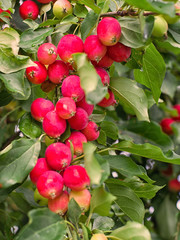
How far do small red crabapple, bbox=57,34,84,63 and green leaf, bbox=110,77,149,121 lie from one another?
0.13m

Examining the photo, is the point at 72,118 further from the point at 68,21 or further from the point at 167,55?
the point at 167,55

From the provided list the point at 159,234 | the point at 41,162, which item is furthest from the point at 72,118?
the point at 159,234

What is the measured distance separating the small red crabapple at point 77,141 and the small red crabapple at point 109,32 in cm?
21

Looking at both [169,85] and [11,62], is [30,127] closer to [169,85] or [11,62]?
[11,62]

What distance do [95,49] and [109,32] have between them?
5 cm

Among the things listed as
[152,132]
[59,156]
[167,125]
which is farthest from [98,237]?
[167,125]

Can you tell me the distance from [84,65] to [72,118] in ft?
0.55

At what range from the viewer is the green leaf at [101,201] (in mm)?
651

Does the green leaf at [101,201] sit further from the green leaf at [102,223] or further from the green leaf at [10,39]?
the green leaf at [10,39]

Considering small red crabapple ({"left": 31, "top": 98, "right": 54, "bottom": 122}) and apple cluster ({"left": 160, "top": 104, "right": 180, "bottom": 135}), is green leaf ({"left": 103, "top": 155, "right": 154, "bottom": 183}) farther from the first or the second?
apple cluster ({"left": 160, "top": 104, "right": 180, "bottom": 135})

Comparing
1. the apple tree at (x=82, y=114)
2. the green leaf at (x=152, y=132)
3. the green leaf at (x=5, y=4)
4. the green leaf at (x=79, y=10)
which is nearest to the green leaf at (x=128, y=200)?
the apple tree at (x=82, y=114)

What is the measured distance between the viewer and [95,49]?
0.75 meters

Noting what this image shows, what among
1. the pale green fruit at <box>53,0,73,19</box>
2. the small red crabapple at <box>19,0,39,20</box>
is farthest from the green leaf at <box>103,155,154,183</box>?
the small red crabapple at <box>19,0,39,20</box>

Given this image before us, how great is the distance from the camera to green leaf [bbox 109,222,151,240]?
67 centimetres
